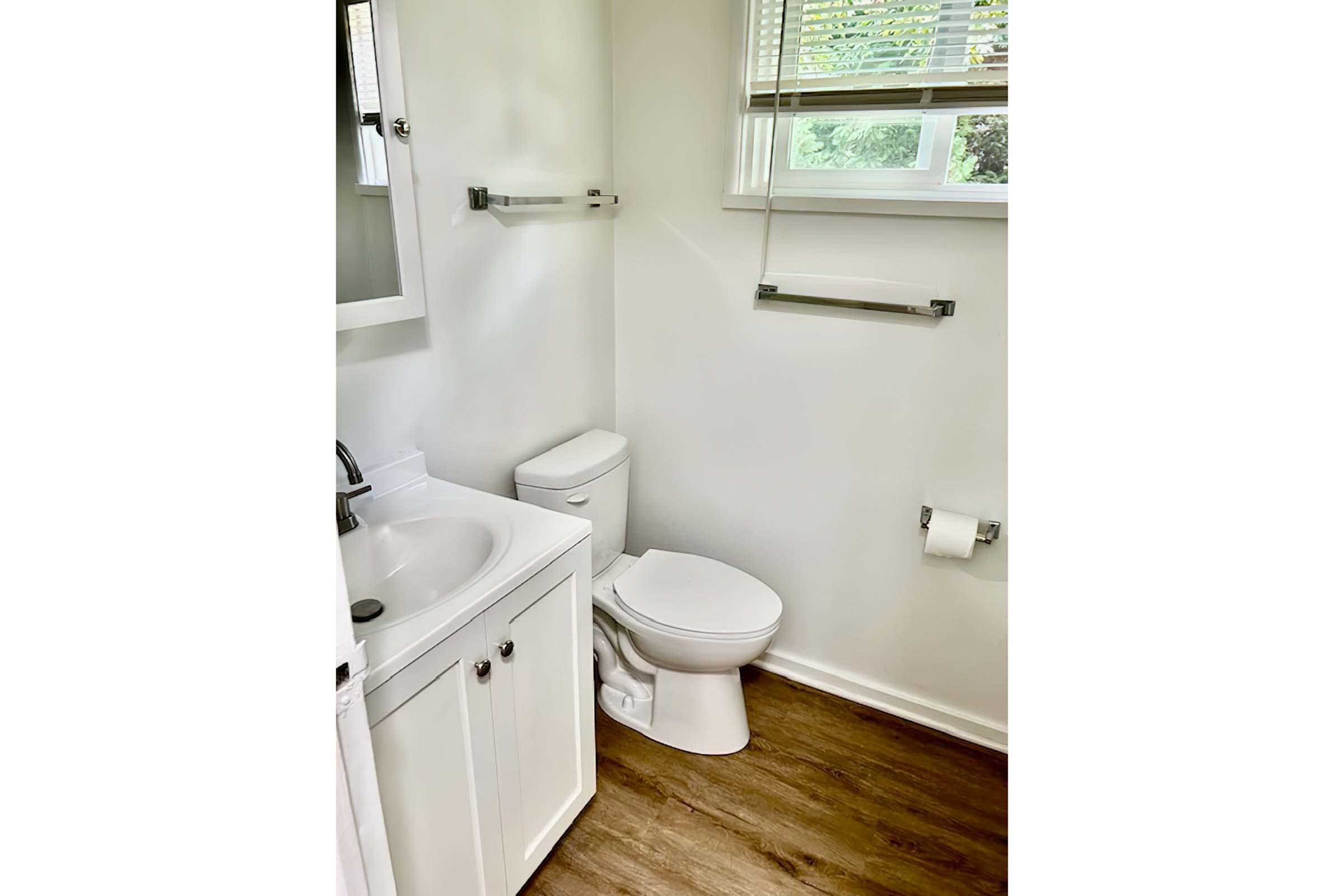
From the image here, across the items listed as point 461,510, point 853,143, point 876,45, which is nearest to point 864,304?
point 853,143

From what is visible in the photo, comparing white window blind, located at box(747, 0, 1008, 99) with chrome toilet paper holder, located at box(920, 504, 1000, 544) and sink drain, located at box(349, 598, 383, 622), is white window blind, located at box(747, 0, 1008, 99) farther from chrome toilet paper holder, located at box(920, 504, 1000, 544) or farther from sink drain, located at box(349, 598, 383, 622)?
sink drain, located at box(349, 598, 383, 622)

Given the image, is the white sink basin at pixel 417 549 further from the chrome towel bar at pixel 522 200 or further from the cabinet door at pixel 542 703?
the chrome towel bar at pixel 522 200

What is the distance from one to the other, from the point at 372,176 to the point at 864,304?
1.15m

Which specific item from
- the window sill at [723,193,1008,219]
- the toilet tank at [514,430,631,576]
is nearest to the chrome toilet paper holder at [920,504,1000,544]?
the window sill at [723,193,1008,219]

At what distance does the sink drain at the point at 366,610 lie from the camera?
1.24 meters

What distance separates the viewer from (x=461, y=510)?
1.44 meters

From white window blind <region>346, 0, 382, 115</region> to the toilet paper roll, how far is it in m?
1.54

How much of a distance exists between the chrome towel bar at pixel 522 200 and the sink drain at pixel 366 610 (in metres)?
0.86

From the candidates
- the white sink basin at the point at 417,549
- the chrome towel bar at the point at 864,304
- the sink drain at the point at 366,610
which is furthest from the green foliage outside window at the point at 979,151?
the sink drain at the point at 366,610

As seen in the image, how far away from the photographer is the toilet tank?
1.81 meters

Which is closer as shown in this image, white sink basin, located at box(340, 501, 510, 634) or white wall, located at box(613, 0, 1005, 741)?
white sink basin, located at box(340, 501, 510, 634)
